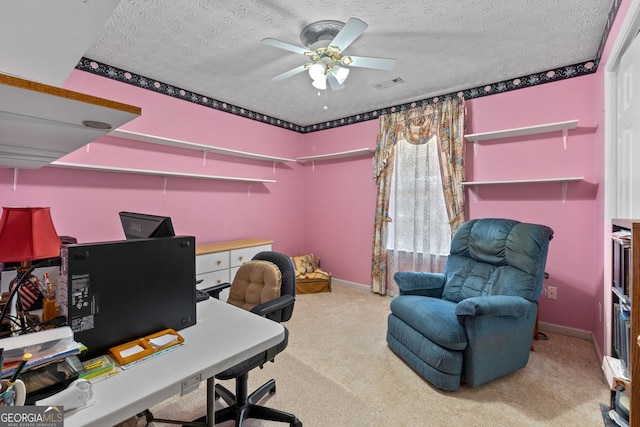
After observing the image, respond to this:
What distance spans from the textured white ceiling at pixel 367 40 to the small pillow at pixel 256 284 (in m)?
1.76

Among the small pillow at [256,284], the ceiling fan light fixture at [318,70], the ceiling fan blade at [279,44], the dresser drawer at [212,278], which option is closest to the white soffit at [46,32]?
the ceiling fan blade at [279,44]

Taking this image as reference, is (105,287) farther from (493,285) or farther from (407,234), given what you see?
(407,234)

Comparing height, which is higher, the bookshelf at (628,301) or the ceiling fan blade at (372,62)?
the ceiling fan blade at (372,62)

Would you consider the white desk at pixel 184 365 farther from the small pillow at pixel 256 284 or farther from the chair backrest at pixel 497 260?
the chair backrest at pixel 497 260

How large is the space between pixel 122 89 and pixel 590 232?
4.67 meters

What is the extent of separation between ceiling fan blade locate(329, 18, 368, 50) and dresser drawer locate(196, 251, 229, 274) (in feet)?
7.79

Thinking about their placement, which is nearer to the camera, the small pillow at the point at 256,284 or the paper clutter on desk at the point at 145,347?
the paper clutter on desk at the point at 145,347

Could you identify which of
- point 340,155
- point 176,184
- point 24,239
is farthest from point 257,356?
point 340,155

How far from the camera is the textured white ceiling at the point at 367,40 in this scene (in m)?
1.93

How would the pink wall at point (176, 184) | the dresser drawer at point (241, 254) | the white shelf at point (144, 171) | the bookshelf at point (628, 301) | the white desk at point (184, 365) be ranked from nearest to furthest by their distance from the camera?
the white desk at point (184, 365)
the bookshelf at point (628, 301)
the white shelf at point (144, 171)
the pink wall at point (176, 184)
the dresser drawer at point (241, 254)

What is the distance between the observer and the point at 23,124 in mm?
857

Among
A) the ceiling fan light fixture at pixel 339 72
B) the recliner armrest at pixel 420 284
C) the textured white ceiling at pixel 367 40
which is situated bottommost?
the recliner armrest at pixel 420 284

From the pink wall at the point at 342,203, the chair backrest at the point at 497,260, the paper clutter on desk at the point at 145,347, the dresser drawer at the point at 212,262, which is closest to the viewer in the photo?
the paper clutter on desk at the point at 145,347

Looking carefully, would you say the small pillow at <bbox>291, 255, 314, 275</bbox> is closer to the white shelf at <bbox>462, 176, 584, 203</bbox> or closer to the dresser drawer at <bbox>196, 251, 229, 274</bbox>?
the dresser drawer at <bbox>196, 251, 229, 274</bbox>
